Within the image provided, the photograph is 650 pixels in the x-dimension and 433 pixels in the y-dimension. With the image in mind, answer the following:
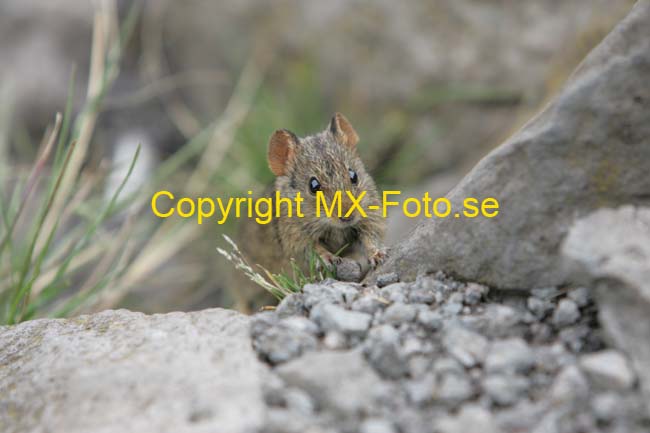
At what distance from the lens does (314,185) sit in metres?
3.84

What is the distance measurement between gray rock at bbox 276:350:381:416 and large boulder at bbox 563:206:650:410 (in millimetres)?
759

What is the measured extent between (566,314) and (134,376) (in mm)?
1496

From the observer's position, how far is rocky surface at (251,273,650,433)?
1922mm

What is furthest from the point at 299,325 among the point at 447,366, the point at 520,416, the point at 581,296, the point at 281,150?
the point at 281,150

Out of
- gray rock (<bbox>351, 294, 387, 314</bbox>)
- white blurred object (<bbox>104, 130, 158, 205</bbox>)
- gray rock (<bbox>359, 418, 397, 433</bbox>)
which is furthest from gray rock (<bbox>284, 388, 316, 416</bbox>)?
white blurred object (<bbox>104, 130, 158, 205</bbox>)

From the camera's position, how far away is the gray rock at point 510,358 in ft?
6.88

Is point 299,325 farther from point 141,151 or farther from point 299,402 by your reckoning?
point 141,151

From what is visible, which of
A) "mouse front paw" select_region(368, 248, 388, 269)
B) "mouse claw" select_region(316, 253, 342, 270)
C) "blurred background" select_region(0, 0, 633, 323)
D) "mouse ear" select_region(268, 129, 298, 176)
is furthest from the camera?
"blurred background" select_region(0, 0, 633, 323)

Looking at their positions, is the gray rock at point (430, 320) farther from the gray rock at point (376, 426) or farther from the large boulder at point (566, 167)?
the gray rock at point (376, 426)

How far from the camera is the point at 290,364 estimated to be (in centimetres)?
222

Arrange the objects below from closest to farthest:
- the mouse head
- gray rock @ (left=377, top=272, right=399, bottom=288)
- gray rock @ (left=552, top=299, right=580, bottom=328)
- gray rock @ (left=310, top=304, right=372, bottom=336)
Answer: gray rock @ (left=552, top=299, right=580, bottom=328) → gray rock @ (left=310, top=304, right=372, bottom=336) → gray rock @ (left=377, top=272, right=399, bottom=288) → the mouse head

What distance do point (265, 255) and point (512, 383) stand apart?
2.64m

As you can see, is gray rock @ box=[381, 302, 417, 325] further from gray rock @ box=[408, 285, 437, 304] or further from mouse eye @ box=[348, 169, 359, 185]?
mouse eye @ box=[348, 169, 359, 185]

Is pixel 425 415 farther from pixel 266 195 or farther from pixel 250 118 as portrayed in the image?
pixel 250 118
